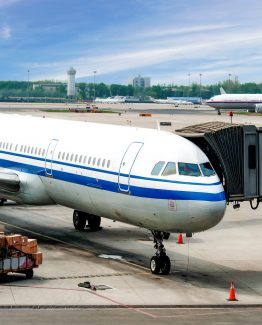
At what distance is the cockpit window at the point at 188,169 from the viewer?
1018 inches

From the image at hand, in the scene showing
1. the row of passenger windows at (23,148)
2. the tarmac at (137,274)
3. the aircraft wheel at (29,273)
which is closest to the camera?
the tarmac at (137,274)

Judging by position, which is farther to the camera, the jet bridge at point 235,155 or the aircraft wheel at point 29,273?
the jet bridge at point 235,155

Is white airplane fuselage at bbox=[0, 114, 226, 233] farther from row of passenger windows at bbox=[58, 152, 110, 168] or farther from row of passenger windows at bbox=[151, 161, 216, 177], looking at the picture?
row of passenger windows at bbox=[151, 161, 216, 177]

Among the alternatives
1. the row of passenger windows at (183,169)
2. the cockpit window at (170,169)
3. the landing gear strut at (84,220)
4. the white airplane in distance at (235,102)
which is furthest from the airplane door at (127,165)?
the white airplane in distance at (235,102)

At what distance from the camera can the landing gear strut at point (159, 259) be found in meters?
27.1

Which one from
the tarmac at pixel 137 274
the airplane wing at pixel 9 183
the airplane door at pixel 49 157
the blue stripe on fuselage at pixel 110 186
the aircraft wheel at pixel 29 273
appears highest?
the airplane door at pixel 49 157

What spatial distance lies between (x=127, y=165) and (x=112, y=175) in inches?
36.3

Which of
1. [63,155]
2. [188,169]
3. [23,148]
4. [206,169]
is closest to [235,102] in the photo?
[23,148]

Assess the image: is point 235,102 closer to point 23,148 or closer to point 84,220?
point 84,220

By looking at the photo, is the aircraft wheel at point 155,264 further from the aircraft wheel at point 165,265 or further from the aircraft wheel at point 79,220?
the aircraft wheel at point 79,220

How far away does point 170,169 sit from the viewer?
26109 mm

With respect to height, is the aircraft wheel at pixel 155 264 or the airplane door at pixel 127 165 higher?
the airplane door at pixel 127 165

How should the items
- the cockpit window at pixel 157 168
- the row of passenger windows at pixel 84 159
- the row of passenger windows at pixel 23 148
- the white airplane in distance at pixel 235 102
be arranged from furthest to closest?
the white airplane in distance at pixel 235 102
the row of passenger windows at pixel 23 148
the row of passenger windows at pixel 84 159
the cockpit window at pixel 157 168

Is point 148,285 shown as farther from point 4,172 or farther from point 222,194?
point 4,172
